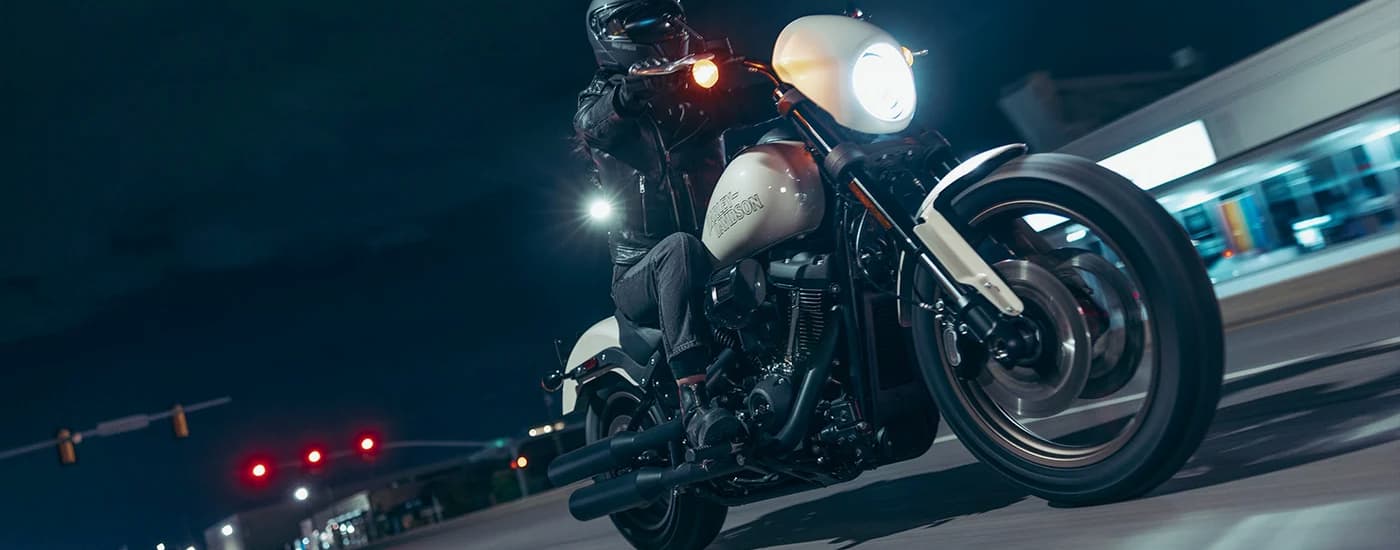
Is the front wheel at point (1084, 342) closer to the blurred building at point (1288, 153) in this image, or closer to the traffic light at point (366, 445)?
the blurred building at point (1288, 153)

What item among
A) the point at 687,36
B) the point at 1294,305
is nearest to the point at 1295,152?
the point at 1294,305

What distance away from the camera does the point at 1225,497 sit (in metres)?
2.85

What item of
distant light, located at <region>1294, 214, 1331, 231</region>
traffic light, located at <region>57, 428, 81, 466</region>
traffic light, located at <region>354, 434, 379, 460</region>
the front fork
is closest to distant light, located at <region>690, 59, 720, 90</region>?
the front fork

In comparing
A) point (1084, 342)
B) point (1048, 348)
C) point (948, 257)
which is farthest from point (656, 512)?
point (1084, 342)

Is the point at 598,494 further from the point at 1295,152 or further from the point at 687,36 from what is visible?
the point at 1295,152

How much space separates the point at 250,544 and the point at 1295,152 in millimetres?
40005

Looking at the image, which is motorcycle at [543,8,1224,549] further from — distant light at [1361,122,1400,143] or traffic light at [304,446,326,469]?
traffic light at [304,446,326,469]

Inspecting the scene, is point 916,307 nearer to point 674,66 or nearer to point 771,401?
point 771,401

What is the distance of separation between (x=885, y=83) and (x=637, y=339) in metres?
1.74

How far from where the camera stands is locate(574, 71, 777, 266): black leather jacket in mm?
3969

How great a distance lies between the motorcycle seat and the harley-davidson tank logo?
33.5 inches

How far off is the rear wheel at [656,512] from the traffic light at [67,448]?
32249 millimetres

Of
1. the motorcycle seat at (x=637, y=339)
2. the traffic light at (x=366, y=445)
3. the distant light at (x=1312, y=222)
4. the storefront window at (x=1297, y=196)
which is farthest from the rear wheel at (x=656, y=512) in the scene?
the traffic light at (x=366, y=445)

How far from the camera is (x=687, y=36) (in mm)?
4301
